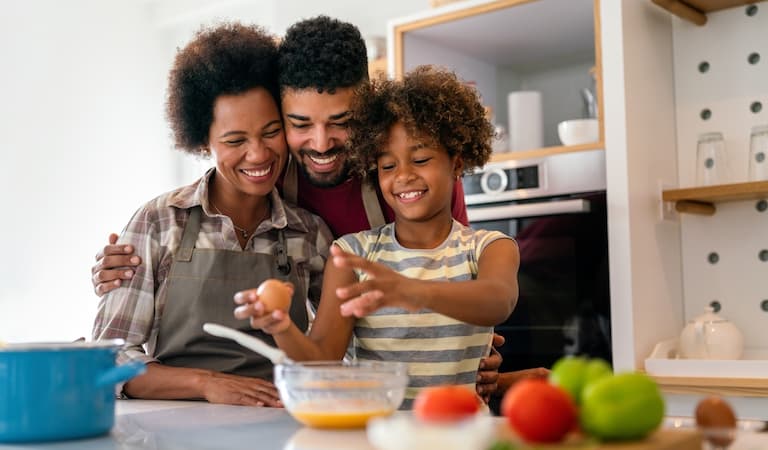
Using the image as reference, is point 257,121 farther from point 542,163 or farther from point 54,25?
point 54,25

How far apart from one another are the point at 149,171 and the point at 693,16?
9.01 ft

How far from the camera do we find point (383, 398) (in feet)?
2.81

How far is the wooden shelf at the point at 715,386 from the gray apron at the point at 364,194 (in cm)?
99

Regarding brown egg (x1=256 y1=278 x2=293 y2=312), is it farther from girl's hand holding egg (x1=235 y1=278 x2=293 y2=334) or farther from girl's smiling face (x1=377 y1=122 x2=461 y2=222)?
girl's smiling face (x1=377 y1=122 x2=461 y2=222)

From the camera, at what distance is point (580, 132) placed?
245 cm

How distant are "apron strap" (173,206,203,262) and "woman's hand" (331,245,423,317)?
2.14 ft

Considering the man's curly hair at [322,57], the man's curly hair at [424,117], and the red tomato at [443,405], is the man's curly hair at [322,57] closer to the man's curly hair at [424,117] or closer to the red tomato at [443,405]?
the man's curly hair at [424,117]

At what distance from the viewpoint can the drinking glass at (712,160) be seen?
240 cm

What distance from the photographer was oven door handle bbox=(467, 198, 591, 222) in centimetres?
234

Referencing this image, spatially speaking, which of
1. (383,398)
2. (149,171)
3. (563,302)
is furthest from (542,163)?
(149,171)

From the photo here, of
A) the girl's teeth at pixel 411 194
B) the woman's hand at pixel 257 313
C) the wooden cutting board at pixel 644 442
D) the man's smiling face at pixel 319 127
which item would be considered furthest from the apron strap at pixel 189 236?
the wooden cutting board at pixel 644 442

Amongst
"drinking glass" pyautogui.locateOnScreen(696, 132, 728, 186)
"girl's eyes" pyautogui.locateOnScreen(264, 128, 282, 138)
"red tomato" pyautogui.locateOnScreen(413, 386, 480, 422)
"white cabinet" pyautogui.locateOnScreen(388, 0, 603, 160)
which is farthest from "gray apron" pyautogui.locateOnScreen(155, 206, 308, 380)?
"drinking glass" pyautogui.locateOnScreen(696, 132, 728, 186)

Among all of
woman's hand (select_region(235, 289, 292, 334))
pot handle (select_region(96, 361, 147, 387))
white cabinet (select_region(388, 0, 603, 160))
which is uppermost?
white cabinet (select_region(388, 0, 603, 160))

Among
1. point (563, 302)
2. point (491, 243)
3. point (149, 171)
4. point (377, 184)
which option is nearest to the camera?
point (491, 243)
